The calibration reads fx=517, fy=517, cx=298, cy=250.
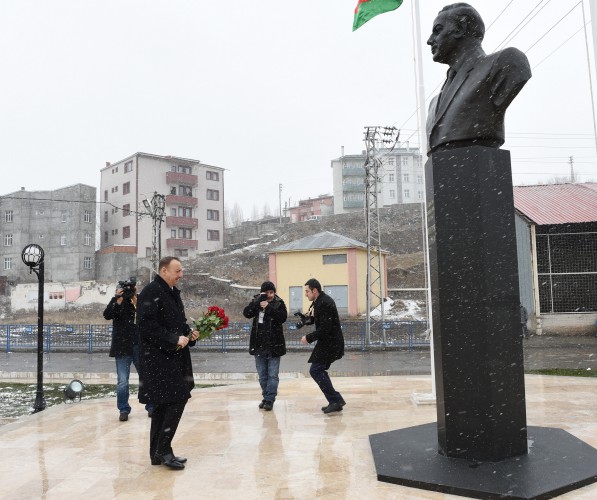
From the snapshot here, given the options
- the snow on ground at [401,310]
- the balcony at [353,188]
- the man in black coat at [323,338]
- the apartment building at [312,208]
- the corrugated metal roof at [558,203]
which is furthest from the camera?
the apartment building at [312,208]

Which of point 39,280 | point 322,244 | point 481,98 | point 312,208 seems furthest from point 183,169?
point 481,98

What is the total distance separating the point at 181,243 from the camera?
5275 cm

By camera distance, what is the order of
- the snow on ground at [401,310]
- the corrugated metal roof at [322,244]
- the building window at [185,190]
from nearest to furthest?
the snow on ground at [401,310]
the corrugated metal roof at [322,244]
the building window at [185,190]

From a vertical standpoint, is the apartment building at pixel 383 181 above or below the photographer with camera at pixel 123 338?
above

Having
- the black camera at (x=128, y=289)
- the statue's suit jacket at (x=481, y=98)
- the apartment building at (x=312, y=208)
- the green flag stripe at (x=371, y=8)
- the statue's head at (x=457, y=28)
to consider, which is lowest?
the black camera at (x=128, y=289)

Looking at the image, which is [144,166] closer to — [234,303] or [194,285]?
[194,285]

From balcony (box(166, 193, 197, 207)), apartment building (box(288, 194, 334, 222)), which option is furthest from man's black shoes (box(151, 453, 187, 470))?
apartment building (box(288, 194, 334, 222))

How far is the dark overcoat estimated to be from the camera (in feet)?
14.4

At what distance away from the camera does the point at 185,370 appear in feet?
Answer: 15.4

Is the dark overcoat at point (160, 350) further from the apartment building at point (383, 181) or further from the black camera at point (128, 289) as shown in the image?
the apartment building at point (383, 181)

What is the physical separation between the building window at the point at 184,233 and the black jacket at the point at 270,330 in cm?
4779

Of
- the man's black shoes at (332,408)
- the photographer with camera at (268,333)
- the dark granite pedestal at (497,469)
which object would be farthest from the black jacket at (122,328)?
the dark granite pedestal at (497,469)

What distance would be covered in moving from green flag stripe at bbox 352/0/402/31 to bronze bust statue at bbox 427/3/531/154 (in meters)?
2.98

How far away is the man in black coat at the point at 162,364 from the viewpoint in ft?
14.5
